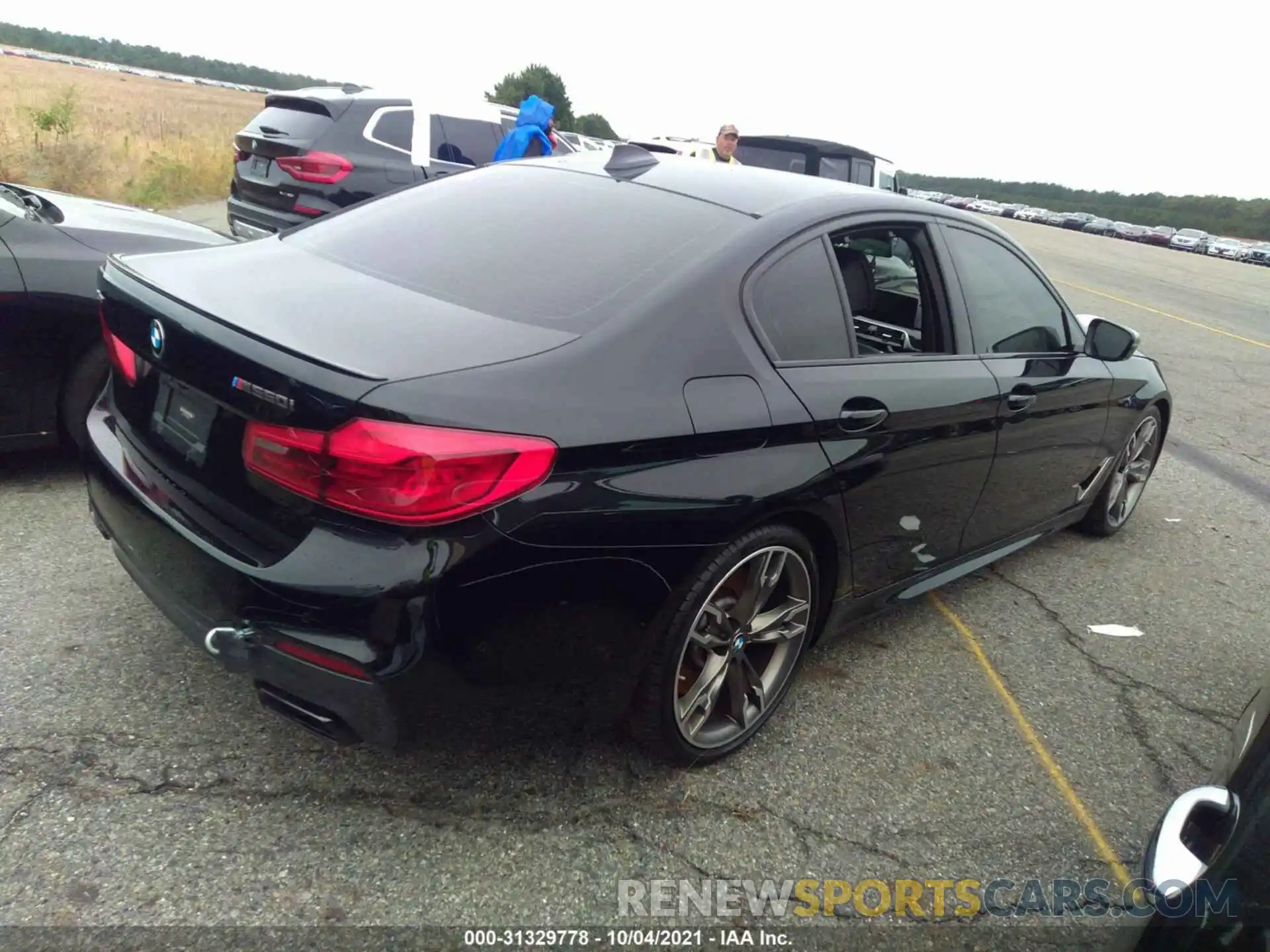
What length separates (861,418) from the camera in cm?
277

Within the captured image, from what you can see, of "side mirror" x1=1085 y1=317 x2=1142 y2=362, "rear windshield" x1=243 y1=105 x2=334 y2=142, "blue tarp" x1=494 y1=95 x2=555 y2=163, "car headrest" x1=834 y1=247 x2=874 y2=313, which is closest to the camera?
"car headrest" x1=834 y1=247 x2=874 y2=313

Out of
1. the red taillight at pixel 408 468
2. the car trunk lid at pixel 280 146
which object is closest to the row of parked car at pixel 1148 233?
the car trunk lid at pixel 280 146

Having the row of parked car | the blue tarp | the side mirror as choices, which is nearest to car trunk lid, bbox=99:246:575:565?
the side mirror

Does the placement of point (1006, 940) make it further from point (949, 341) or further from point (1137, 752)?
point (949, 341)

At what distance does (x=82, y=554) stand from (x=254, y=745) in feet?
4.87

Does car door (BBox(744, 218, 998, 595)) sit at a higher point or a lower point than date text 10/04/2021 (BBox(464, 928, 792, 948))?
higher

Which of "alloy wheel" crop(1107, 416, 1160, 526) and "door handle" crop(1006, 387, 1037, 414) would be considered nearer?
"door handle" crop(1006, 387, 1037, 414)

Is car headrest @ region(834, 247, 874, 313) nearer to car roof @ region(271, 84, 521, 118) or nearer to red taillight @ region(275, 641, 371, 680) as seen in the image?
red taillight @ region(275, 641, 371, 680)

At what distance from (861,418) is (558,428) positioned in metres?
1.09

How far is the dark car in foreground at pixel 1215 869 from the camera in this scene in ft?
4.37

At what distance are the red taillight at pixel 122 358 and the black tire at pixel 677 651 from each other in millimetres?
1529

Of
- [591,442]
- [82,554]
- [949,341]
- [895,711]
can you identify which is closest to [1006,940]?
[895,711]

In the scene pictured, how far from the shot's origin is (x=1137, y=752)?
10.3 ft

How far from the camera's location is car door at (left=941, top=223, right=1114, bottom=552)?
3424 millimetres
